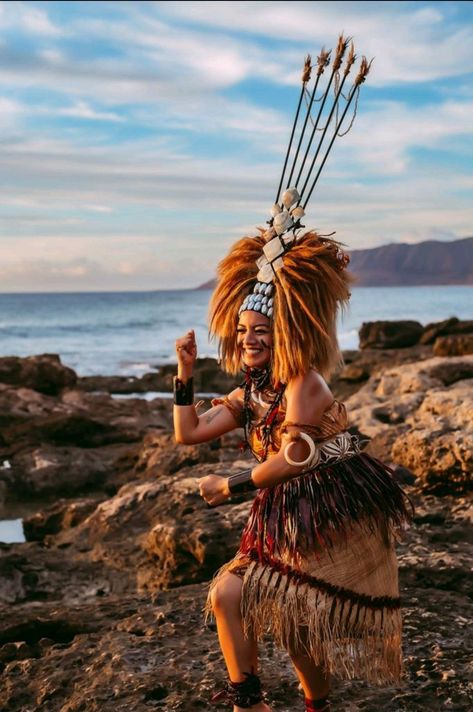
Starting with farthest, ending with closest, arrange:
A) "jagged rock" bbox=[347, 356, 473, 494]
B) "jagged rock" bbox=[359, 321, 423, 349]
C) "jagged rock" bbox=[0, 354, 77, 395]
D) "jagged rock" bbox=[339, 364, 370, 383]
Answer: "jagged rock" bbox=[359, 321, 423, 349], "jagged rock" bbox=[0, 354, 77, 395], "jagged rock" bbox=[339, 364, 370, 383], "jagged rock" bbox=[347, 356, 473, 494]

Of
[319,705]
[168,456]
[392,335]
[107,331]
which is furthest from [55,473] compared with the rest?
[107,331]

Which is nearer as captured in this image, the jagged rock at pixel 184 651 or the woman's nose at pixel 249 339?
the woman's nose at pixel 249 339

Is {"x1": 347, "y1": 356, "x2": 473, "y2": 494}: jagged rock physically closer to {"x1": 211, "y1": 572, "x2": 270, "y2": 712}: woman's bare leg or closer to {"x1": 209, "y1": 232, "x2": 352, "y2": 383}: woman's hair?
{"x1": 209, "y1": 232, "x2": 352, "y2": 383}: woman's hair

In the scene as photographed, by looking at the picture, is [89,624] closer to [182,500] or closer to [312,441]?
[182,500]

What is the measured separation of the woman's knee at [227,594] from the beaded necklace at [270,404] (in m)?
0.50

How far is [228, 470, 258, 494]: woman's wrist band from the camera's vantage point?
138 inches

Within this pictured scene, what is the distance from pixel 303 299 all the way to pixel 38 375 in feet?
51.9

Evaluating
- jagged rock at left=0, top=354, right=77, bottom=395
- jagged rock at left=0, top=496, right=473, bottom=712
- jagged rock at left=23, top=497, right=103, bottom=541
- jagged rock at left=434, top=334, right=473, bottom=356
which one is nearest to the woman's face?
jagged rock at left=0, top=496, right=473, bottom=712

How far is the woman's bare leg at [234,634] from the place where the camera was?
11.7 feet

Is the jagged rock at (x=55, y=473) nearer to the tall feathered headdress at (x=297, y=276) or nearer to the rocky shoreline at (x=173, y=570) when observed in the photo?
the rocky shoreline at (x=173, y=570)

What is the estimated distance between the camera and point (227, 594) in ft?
11.7

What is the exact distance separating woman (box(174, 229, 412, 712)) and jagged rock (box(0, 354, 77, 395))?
1539 cm

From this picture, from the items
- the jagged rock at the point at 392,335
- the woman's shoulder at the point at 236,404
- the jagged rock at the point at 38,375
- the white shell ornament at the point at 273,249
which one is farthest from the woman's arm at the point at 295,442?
the jagged rock at the point at 392,335

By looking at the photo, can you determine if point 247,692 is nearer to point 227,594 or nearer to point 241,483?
point 227,594
